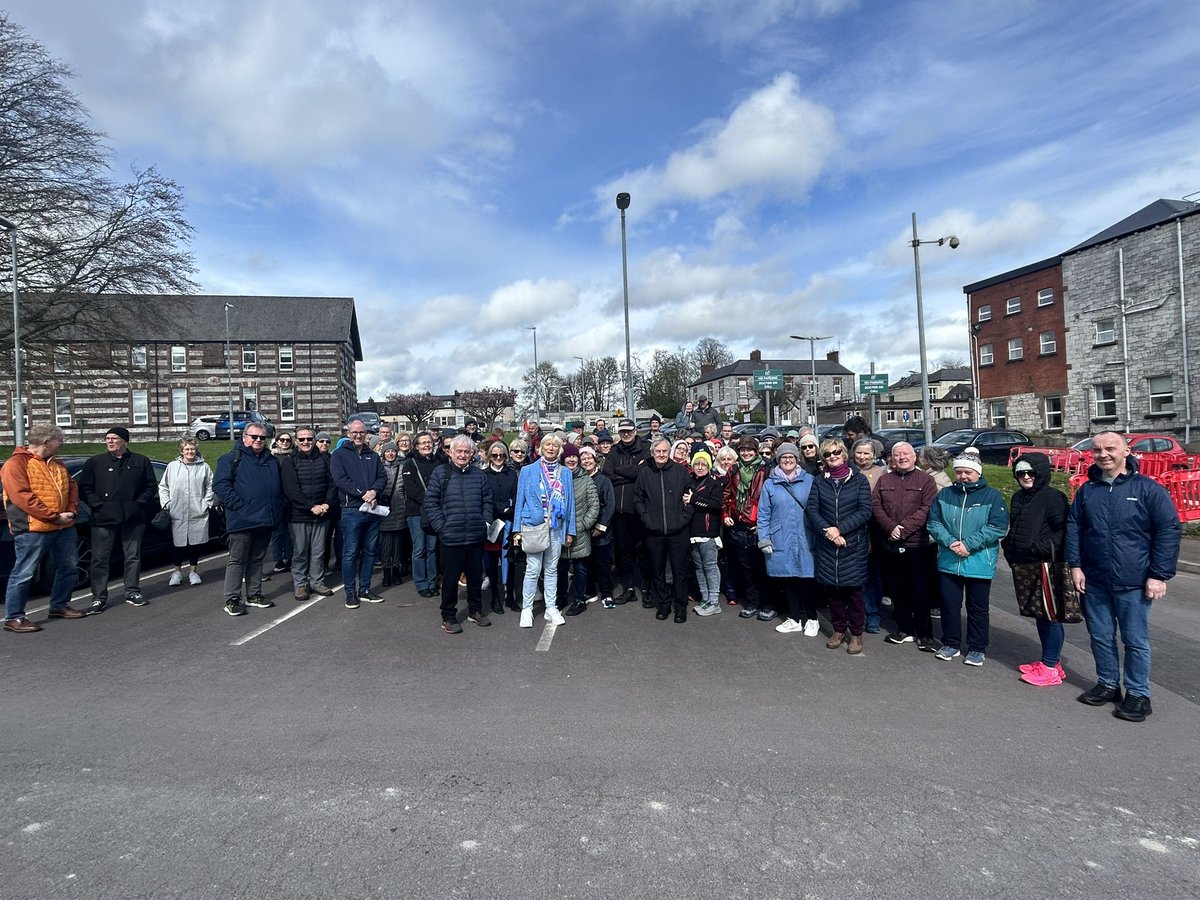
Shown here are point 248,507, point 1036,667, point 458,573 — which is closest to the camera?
point 1036,667

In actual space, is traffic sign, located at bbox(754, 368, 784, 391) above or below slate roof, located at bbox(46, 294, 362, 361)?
below

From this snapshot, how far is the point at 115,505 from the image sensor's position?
771cm

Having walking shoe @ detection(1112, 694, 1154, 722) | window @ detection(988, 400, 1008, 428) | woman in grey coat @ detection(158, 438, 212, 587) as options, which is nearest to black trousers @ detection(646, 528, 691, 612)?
walking shoe @ detection(1112, 694, 1154, 722)

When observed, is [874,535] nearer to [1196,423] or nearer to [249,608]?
[249,608]

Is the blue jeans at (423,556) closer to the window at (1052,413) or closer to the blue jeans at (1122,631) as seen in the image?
the blue jeans at (1122,631)

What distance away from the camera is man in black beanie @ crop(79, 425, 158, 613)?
7645 millimetres

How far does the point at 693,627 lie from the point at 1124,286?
103 ft

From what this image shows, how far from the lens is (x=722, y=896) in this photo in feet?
9.18

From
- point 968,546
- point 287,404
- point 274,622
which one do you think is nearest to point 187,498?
point 274,622

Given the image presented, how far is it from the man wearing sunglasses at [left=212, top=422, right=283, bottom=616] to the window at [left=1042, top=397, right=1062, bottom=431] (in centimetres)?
3501

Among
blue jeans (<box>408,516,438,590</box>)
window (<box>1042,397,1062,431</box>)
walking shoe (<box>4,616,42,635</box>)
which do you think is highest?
window (<box>1042,397,1062,431</box>)

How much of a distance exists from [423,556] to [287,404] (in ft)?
147

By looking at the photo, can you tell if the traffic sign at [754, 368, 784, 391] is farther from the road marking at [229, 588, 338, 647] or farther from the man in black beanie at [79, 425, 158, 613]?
the man in black beanie at [79, 425, 158, 613]

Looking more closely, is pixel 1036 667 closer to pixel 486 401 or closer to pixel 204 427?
pixel 204 427
